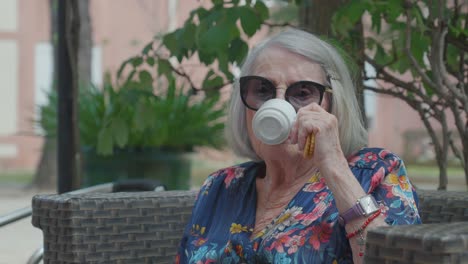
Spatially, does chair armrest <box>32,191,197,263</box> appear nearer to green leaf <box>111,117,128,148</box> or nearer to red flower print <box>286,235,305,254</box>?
red flower print <box>286,235,305,254</box>

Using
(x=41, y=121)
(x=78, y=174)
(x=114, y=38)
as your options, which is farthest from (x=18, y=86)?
(x=78, y=174)

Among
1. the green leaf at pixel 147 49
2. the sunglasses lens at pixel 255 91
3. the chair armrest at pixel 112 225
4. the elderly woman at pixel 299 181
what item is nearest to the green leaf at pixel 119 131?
the green leaf at pixel 147 49

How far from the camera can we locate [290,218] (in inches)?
88.7

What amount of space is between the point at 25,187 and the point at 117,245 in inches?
605

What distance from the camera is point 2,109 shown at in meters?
30.1

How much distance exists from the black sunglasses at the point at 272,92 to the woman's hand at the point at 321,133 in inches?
5.6

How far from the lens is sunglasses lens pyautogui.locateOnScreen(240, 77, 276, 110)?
2293 mm

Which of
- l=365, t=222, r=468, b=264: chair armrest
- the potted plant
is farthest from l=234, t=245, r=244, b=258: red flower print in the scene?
the potted plant

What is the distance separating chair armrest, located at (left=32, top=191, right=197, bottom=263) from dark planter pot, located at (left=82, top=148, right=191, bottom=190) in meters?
2.65

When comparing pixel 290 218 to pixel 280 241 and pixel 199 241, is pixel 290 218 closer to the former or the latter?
pixel 280 241

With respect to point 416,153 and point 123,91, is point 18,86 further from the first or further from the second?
point 123,91

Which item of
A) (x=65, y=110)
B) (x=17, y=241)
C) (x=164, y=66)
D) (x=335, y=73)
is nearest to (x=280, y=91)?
(x=335, y=73)

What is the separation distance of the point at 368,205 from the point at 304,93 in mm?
348

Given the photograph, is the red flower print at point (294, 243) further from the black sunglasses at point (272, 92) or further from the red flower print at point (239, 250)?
the black sunglasses at point (272, 92)
